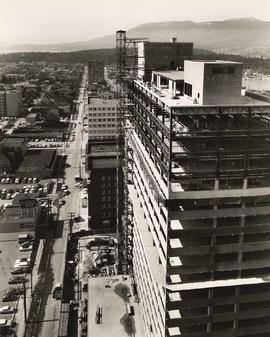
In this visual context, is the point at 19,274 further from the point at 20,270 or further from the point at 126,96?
the point at 126,96

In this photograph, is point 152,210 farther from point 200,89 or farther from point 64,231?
point 64,231

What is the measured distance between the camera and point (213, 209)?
72.9ft

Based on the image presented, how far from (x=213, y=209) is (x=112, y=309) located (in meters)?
16.9

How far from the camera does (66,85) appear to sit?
181m

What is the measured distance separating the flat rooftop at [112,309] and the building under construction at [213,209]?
7.56 metres

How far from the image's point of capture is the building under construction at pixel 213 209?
71.1ft

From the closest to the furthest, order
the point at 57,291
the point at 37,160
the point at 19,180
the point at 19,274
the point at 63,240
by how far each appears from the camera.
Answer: the point at 57,291
the point at 19,274
the point at 63,240
the point at 19,180
the point at 37,160

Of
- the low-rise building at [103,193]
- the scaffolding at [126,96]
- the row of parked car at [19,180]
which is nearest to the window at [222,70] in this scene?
the scaffolding at [126,96]

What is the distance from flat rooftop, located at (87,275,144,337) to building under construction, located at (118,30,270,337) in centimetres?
756

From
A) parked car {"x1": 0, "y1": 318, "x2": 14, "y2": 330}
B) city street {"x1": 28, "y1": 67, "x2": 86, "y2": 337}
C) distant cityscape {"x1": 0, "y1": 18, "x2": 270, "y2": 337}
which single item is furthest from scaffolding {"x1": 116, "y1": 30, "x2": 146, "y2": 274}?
parked car {"x1": 0, "y1": 318, "x2": 14, "y2": 330}

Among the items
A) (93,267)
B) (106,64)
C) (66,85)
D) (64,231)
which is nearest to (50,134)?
(64,231)

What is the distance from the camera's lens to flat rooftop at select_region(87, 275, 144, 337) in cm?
3231

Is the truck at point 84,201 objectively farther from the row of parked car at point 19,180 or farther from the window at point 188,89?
the window at point 188,89

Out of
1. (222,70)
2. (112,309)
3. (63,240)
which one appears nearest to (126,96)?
(222,70)
